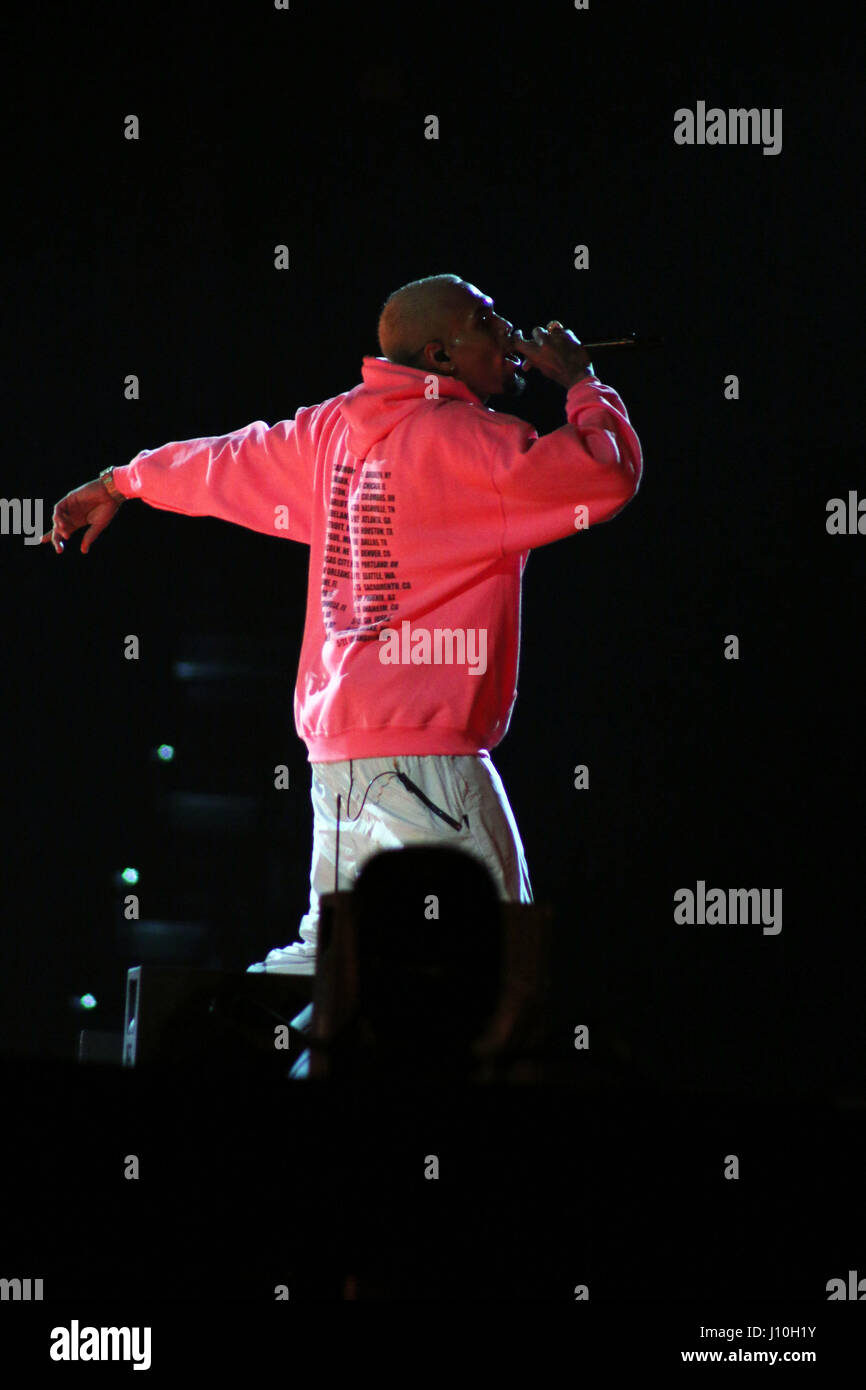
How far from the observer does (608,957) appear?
345 cm

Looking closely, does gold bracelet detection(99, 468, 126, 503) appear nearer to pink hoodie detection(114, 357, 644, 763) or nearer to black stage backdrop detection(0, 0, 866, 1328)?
pink hoodie detection(114, 357, 644, 763)

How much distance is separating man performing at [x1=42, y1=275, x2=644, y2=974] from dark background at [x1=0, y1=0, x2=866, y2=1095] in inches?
40.9

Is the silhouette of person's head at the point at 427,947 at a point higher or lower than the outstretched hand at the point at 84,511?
lower

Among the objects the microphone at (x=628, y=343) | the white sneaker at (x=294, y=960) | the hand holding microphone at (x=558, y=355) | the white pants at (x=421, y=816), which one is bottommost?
the white sneaker at (x=294, y=960)

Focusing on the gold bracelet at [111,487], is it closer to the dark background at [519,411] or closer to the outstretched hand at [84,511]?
the outstretched hand at [84,511]

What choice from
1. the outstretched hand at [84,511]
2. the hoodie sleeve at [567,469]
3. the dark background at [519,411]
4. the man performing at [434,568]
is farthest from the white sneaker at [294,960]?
the dark background at [519,411]

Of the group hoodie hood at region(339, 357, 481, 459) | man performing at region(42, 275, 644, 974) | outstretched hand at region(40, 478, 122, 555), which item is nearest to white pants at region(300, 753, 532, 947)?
man performing at region(42, 275, 644, 974)

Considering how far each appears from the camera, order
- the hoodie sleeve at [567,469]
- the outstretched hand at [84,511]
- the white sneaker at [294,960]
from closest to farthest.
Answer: the hoodie sleeve at [567,469] < the white sneaker at [294,960] < the outstretched hand at [84,511]

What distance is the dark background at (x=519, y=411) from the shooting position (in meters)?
3.47

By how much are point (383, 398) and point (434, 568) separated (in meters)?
0.29

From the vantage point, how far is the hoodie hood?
244 cm

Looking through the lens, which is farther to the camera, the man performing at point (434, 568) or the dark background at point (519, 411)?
the dark background at point (519, 411)

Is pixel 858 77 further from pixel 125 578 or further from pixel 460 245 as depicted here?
pixel 125 578

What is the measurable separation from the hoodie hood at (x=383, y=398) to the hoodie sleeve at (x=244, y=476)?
0.69ft
